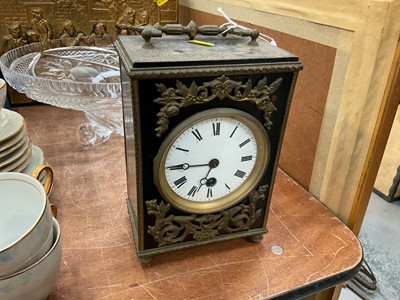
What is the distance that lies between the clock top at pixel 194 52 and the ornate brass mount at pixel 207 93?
3cm

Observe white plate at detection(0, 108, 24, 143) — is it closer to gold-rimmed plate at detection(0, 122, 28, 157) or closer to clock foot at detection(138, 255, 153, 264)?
gold-rimmed plate at detection(0, 122, 28, 157)

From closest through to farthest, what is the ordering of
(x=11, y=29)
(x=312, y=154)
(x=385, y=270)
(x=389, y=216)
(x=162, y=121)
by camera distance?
(x=162, y=121) < (x=312, y=154) < (x=11, y=29) < (x=385, y=270) < (x=389, y=216)

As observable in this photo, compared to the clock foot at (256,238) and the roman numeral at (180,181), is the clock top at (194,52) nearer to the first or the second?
the roman numeral at (180,181)

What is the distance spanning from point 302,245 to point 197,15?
2.92 feet

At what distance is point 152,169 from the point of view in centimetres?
52

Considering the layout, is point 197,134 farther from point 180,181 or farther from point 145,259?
point 145,259

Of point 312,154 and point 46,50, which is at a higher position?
point 46,50

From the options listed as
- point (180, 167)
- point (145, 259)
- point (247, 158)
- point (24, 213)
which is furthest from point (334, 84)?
point (24, 213)

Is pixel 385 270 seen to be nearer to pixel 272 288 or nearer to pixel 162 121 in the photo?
pixel 272 288

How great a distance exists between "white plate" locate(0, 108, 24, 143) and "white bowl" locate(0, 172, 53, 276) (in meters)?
0.14

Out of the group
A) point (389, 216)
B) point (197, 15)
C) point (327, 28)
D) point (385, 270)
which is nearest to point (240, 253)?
point (327, 28)

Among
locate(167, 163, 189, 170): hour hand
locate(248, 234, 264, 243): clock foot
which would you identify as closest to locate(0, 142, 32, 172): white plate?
locate(167, 163, 189, 170): hour hand

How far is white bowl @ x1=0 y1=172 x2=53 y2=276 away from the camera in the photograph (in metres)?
0.45

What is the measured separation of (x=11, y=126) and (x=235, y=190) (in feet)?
1.48
